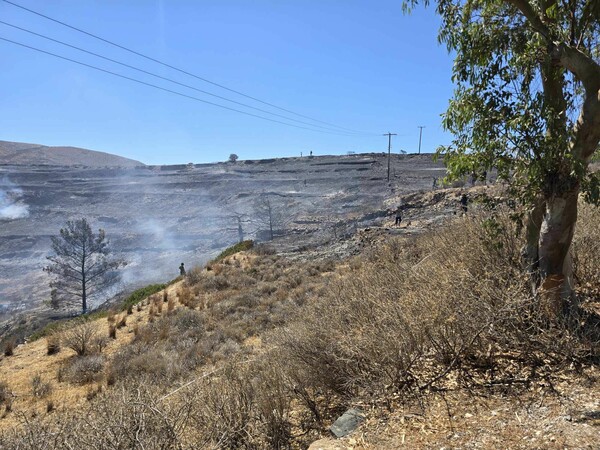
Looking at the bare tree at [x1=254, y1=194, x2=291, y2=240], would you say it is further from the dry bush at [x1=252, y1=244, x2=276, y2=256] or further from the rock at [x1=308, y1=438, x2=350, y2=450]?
the rock at [x1=308, y1=438, x2=350, y2=450]

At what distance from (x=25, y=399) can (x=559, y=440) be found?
10.1 metres

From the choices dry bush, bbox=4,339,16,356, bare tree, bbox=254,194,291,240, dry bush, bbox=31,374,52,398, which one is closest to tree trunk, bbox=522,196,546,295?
dry bush, bbox=31,374,52,398

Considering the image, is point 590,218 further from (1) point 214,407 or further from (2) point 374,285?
(1) point 214,407

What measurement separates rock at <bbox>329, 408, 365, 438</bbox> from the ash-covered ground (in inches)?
773

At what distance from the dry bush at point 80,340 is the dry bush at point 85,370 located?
117 cm

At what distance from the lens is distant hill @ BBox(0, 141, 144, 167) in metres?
105

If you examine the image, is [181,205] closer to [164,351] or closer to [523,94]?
[164,351]

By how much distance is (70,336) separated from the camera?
12203 millimetres

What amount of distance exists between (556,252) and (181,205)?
57.5 m

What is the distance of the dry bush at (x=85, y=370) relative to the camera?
31.5 feet

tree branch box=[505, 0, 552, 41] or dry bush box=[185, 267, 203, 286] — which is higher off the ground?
tree branch box=[505, 0, 552, 41]

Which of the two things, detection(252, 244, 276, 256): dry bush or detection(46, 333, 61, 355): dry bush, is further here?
detection(252, 244, 276, 256): dry bush

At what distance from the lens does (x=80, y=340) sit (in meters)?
12.0

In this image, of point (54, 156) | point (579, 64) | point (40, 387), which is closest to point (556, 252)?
point (579, 64)
